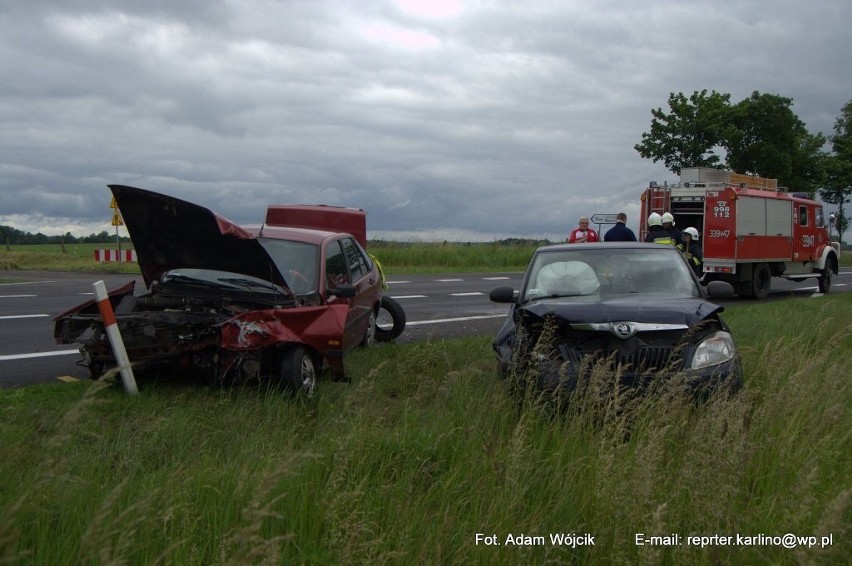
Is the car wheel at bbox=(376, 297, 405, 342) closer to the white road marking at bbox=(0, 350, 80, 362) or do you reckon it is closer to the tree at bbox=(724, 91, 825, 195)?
the white road marking at bbox=(0, 350, 80, 362)

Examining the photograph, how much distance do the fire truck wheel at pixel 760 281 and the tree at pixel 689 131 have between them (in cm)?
2375

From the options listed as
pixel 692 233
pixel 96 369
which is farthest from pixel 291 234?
pixel 692 233

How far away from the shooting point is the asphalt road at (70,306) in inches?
328

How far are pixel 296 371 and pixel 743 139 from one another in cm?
4496

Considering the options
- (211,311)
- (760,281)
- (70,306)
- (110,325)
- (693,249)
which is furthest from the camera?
(760,281)

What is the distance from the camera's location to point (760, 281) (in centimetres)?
2081

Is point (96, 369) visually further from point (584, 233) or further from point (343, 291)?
point (584, 233)

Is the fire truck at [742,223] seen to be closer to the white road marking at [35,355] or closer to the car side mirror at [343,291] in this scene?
the car side mirror at [343,291]

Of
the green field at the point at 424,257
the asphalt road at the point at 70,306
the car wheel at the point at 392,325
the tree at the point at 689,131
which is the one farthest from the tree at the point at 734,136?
the car wheel at the point at 392,325

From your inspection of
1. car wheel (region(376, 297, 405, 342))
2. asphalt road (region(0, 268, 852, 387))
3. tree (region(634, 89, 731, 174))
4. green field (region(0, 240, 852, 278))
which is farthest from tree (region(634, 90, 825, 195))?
car wheel (region(376, 297, 405, 342))

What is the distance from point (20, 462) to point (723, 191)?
60.0ft

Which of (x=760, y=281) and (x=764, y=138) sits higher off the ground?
(x=764, y=138)

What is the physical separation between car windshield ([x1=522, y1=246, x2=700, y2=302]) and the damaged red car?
1838mm

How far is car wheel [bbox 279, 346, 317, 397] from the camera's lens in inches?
251
